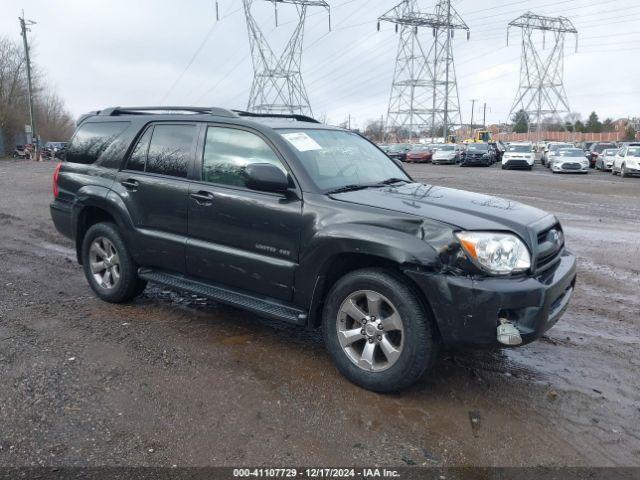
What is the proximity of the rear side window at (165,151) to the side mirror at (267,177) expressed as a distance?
99cm

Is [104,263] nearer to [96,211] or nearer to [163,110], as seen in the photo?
[96,211]

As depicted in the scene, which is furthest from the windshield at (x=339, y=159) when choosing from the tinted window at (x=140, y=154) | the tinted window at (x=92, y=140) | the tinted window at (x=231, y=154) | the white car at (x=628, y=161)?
the white car at (x=628, y=161)

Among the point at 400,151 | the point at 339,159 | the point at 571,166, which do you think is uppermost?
the point at 400,151

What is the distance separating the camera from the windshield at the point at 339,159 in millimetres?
4141

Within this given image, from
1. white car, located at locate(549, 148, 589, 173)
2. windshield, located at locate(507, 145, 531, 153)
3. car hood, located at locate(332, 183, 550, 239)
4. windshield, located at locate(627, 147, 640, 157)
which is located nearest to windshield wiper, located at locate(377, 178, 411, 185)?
car hood, located at locate(332, 183, 550, 239)

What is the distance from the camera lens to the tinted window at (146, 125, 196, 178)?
468cm

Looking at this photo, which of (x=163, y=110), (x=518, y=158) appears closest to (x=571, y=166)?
(x=518, y=158)

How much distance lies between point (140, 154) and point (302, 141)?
1706mm

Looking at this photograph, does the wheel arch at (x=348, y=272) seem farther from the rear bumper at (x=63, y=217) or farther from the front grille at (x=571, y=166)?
the front grille at (x=571, y=166)

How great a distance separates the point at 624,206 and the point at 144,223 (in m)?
13.3

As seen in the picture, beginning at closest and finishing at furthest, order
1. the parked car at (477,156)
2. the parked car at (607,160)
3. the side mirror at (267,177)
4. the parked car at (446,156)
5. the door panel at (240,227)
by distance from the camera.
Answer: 1. the side mirror at (267,177)
2. the door panel at (240,227)
3. the parked car at (607,160)
4. the parked car at (477,156)
5. the parked car at (446,156)

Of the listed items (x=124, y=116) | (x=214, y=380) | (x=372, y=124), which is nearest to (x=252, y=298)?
(x=214, y=380)

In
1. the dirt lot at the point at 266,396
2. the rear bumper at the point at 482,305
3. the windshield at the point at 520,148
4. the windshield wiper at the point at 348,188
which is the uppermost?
the windshield at the point at 520,148

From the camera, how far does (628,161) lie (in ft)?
85.9
